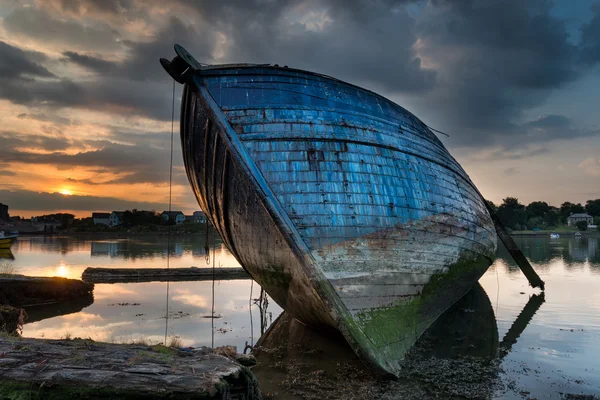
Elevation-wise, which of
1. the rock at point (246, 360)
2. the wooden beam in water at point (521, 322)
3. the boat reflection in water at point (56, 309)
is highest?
the rock at point (246, 360)

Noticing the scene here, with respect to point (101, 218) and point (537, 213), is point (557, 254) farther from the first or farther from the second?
point (101, 218)

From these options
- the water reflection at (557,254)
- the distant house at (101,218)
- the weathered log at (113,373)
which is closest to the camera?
the weathered log at (113,373)

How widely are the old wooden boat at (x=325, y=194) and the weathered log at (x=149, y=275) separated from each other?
1256 cm

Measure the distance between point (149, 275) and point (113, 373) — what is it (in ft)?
56.6

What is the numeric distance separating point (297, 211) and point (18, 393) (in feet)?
12.1

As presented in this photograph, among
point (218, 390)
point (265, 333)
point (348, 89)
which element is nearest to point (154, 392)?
point (218, 390)

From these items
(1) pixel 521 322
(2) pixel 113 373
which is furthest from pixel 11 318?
(1) pixel 521 322

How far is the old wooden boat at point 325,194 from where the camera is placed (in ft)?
19.6

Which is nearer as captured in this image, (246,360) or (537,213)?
(246,360)

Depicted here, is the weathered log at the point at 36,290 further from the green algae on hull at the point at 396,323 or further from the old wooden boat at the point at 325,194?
the green algae on hull at the point at 396,323

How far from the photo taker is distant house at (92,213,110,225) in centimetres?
11259

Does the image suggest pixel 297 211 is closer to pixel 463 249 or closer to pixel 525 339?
pixel 463 249

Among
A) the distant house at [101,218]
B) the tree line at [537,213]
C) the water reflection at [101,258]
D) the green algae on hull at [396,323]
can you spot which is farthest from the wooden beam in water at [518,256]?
the distant house at [101,218]

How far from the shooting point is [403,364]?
6.53m
